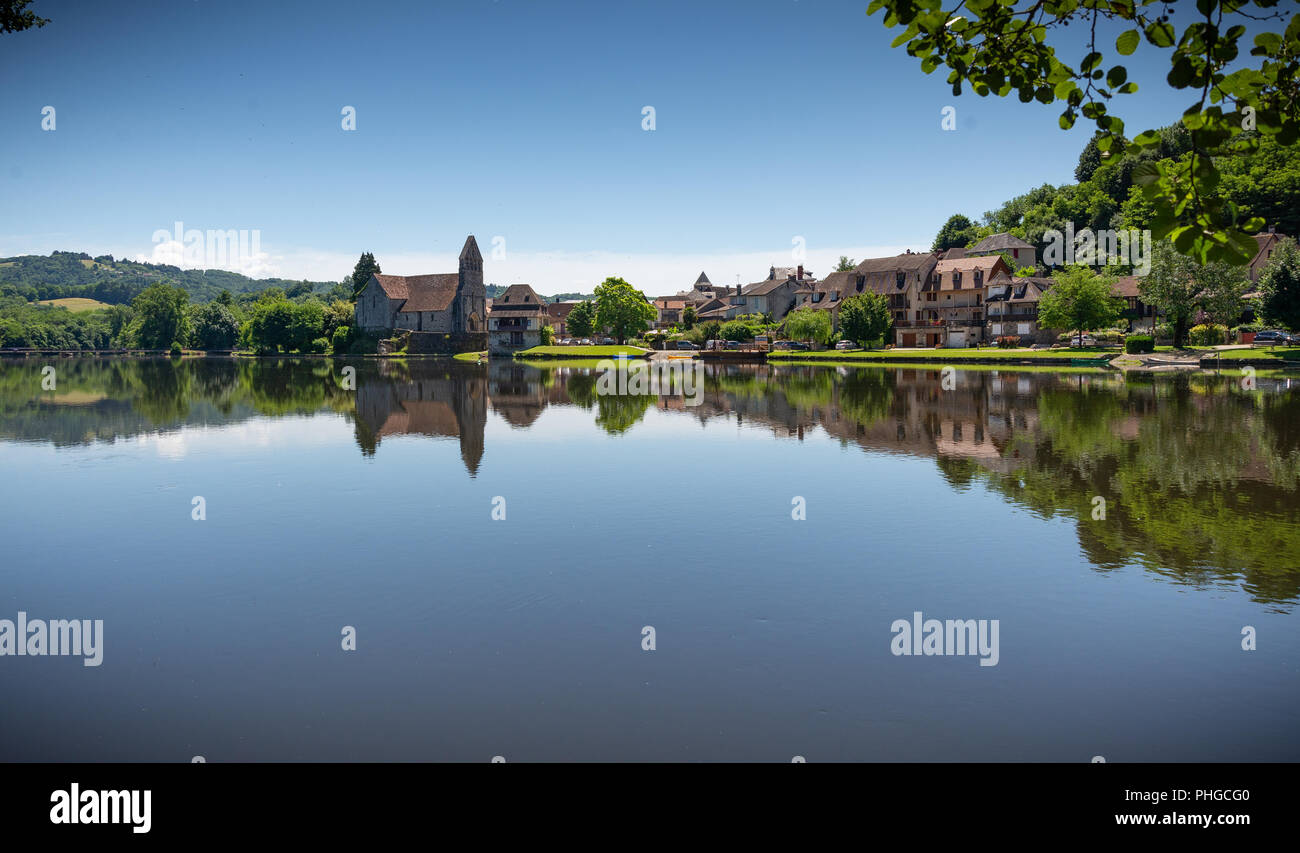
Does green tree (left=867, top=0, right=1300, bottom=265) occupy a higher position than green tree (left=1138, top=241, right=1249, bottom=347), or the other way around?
green tree (left=1138, top=241, right=1249, bottom=347)

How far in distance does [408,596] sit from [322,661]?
2857mm

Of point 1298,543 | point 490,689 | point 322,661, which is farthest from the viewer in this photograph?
point 1298,543

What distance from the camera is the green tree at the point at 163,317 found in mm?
165125

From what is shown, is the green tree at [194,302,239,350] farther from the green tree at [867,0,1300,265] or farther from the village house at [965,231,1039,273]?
the green tree at [867,0,1300,265]

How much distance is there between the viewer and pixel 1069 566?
1628cm

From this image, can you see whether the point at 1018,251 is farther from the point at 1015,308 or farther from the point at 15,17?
the point at 15,17

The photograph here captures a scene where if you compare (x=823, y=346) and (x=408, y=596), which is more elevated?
(x=823, y=346)

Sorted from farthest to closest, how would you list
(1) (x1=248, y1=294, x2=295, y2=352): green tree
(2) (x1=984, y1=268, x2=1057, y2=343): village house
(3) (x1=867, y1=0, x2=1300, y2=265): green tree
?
(1) (x1=248, y1=294, x2=295, y2=352): green tree
(2) (x1=984, y1=268, x2=1057, y2=343): village house
(3) (x1=867, y1=0, x2=1300, y2=265): green tree

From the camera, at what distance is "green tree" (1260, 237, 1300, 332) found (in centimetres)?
7075

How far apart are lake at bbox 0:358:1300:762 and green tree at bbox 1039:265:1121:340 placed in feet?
194

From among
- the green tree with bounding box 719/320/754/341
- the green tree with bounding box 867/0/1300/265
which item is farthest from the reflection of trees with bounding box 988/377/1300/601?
the green tree with bounding box 719/320/754/341

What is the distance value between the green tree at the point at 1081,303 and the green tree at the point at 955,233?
305 feet
